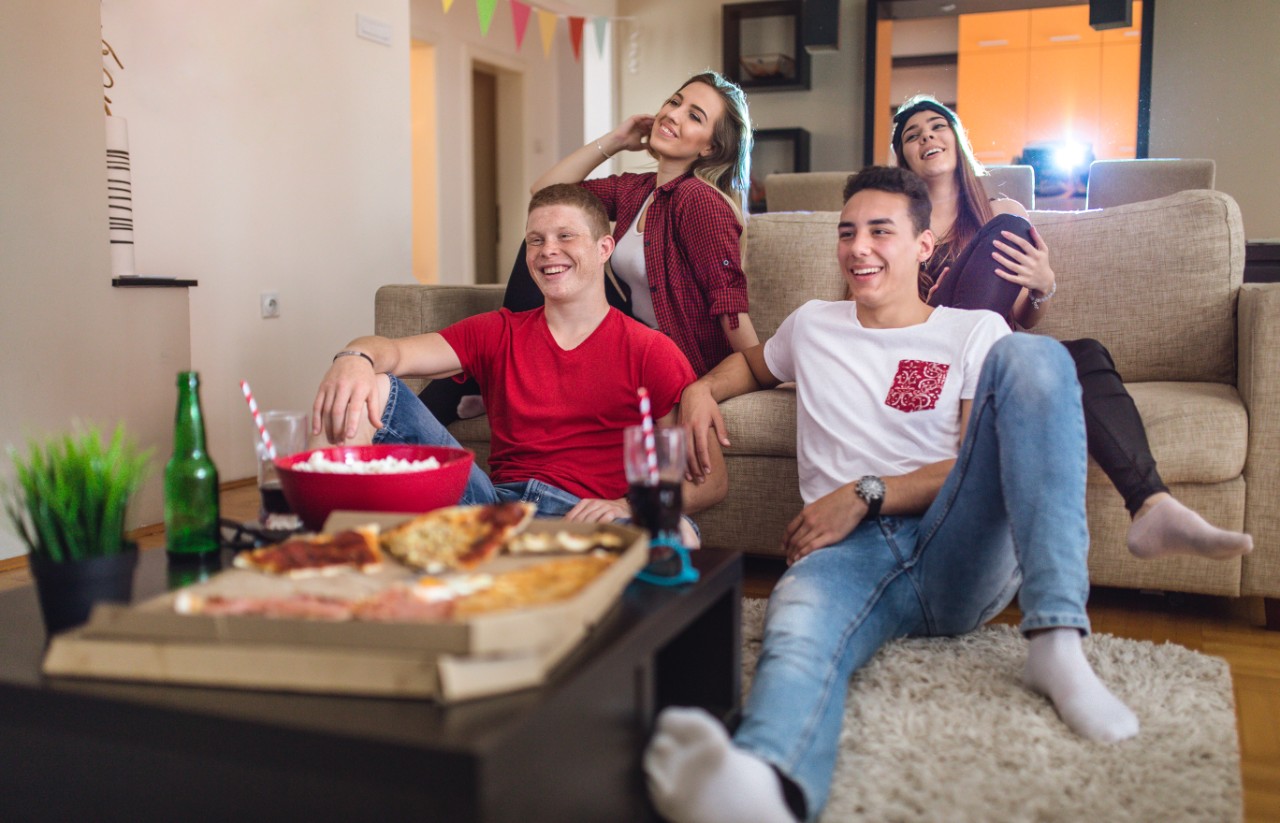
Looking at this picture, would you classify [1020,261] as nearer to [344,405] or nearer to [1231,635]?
[1231,635]

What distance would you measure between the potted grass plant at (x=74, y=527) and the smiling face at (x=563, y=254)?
0.95 m

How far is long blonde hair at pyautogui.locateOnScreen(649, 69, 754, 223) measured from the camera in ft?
8.53

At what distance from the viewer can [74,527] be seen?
1.01 metres

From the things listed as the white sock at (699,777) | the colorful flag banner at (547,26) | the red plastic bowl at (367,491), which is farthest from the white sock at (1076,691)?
the colorful flag banner at (547,26)

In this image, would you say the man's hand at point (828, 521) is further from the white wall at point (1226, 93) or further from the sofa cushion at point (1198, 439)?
the white wall at point (1226, 93)

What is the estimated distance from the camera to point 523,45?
6805mm

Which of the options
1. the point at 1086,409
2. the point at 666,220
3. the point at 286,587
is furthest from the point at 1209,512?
the point at 286,587

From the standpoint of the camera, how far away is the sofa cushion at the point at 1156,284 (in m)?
2.40

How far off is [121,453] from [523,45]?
244 inches

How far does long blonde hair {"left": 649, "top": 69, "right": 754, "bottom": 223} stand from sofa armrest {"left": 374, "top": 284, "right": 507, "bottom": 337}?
2.07ft

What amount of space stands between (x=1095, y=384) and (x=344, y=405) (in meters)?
1.32

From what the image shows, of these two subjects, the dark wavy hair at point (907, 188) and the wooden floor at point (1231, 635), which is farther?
the dark wavy hair at point (907, 188)

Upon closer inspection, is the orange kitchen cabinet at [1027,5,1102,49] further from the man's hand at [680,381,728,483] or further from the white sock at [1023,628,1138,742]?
the white sock at [1023,628,1138,742]

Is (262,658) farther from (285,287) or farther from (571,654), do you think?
(285,287)
